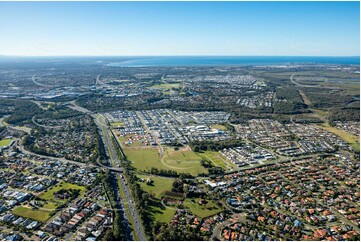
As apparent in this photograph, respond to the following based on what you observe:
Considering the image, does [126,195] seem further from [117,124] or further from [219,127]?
[219,127]

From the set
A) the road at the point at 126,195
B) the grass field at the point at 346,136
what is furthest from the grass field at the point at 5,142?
the grass field at the point at 346,136

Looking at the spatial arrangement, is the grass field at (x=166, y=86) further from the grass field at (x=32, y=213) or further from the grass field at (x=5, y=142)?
the grass field at (x=32, y=213)

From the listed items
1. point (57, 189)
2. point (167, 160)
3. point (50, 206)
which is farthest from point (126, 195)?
point (167, 160)

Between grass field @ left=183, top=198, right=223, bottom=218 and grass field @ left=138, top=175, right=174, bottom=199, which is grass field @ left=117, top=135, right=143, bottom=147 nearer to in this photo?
grass field @ left=138, top=175, right=174, bottom=199

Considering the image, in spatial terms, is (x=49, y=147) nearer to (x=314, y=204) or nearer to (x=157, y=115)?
(x=157, y=115)

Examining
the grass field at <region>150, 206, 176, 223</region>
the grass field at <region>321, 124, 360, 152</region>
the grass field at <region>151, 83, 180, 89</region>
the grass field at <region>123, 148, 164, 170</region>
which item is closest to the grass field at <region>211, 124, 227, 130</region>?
the grass field at <region>123, 148, 164, 170</region>

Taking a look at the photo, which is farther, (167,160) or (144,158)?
(144,158)
